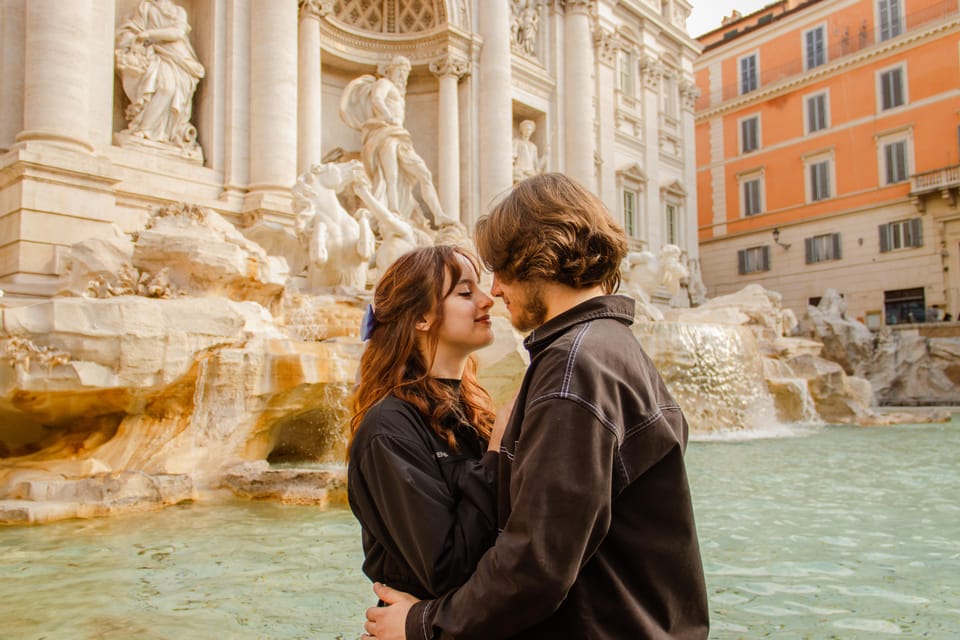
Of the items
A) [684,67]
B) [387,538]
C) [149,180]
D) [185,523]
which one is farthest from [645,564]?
[684,67]

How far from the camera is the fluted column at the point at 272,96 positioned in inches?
428

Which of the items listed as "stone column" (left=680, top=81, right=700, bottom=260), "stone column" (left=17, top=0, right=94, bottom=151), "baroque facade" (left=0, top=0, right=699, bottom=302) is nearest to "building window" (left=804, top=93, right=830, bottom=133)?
"stone column" (left=680, top=81, right=700, bottom=260)

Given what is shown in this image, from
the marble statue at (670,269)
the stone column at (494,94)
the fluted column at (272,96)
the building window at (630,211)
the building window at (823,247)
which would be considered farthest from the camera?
the building window at (823,247)

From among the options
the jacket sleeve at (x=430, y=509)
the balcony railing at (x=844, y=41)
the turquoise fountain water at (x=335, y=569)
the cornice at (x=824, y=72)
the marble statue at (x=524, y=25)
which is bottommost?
the turquoise fountain water at (x=335, y=569)

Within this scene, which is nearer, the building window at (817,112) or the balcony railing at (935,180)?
the balcony railing at (935,180)

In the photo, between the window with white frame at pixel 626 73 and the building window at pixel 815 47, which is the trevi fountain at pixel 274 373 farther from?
the building window at pixel 815 47

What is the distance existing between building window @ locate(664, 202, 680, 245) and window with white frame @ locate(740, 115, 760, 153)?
6053mm

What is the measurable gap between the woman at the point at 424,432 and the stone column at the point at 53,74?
853cm

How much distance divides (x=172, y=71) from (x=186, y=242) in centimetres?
583

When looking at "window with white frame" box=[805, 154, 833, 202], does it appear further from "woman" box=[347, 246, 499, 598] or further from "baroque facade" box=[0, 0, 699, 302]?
"woman" box=[347, 246, 499, 598]

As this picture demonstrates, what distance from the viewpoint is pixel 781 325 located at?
1533 centimetres

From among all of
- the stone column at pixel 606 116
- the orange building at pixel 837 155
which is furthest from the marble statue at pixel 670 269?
the orange building at pixel 837 155

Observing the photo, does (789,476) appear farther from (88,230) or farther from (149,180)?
(149,180)

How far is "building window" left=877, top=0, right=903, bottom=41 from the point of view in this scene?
23875mm
